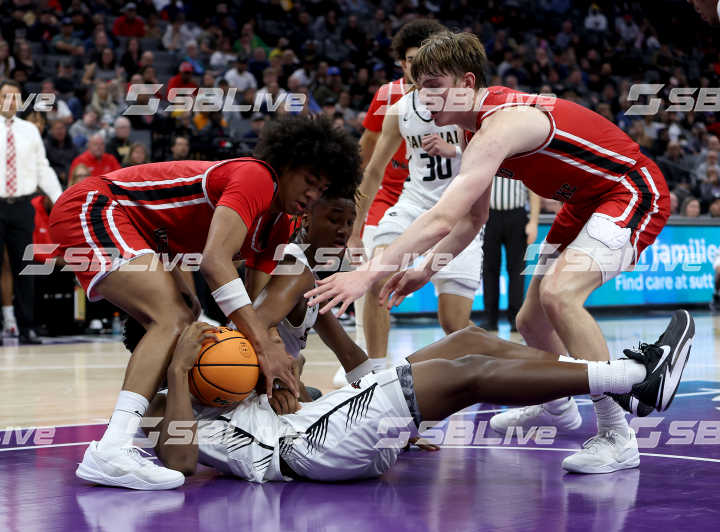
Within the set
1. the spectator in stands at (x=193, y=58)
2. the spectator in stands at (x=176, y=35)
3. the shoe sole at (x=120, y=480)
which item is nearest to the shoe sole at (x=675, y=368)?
the shoe sole at (x=120, y=480)

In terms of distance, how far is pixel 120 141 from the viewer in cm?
1050

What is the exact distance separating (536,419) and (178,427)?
1834mm

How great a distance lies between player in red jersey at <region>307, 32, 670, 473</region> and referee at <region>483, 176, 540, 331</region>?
19.0 feet

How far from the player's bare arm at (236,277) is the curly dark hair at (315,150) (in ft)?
1.52

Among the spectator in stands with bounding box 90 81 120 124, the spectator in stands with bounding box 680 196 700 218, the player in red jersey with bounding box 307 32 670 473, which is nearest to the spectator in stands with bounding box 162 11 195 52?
the spectator in stands with bounding box 90 81 120 124

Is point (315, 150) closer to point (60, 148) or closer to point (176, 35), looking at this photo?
point (60, 148)

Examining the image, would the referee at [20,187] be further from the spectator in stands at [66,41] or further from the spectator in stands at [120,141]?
the spectator in stands at [66,41]

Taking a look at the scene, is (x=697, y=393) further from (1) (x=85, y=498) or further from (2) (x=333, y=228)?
(1) (x=85, y=498)

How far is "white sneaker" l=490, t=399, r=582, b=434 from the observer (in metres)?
4.47

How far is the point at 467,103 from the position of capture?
362 cm

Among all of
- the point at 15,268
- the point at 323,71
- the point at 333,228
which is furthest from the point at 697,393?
the point at 323,71

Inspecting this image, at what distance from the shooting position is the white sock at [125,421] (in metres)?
3.37

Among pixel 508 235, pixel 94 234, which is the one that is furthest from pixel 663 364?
pixel 508 235

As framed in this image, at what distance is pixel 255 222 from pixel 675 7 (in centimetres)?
2046
